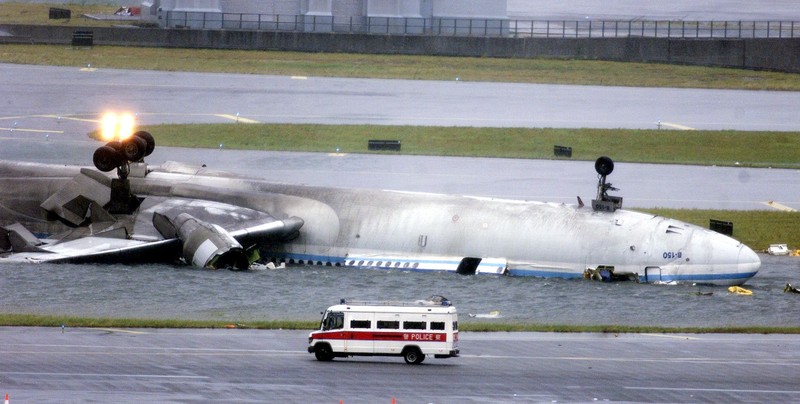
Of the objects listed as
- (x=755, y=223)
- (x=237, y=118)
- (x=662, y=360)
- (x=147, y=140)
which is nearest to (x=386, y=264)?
(x=147, y=140)

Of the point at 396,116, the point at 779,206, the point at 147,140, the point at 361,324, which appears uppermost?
the point at 396,116

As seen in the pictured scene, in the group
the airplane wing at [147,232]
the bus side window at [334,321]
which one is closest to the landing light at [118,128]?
the airplane wing at [147,232]

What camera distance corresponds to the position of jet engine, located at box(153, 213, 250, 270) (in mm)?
52500

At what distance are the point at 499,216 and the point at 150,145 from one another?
1677 cm

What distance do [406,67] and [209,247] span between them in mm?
61853

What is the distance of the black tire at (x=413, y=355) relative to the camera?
3806 centimetres

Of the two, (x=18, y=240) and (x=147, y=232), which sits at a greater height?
(x=147, y=232)

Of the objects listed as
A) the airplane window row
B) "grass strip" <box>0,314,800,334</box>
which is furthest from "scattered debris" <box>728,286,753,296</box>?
the airplane window row

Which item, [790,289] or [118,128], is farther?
[118,128]

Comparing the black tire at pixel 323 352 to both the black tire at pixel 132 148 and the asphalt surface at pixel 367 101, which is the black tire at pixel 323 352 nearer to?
the black tire at pixel 132 148

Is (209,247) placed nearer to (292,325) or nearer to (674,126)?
(292,325)

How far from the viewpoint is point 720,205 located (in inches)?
2648

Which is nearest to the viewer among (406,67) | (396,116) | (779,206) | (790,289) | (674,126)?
(790,289)

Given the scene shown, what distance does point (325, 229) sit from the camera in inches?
2197
